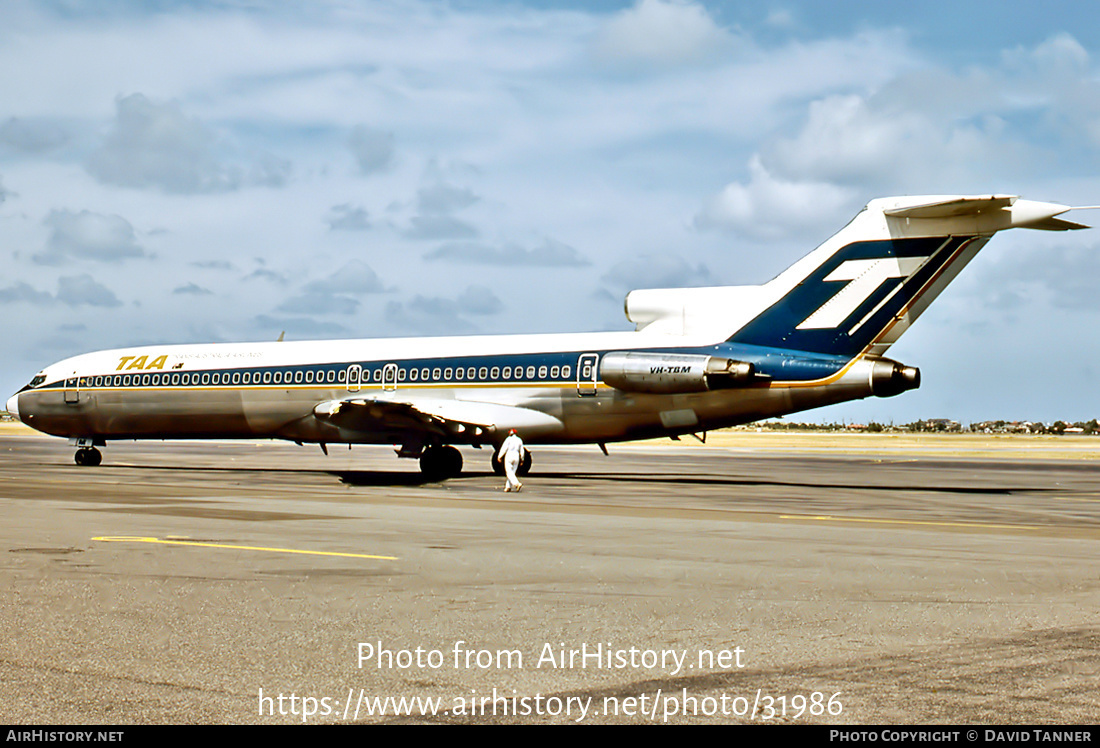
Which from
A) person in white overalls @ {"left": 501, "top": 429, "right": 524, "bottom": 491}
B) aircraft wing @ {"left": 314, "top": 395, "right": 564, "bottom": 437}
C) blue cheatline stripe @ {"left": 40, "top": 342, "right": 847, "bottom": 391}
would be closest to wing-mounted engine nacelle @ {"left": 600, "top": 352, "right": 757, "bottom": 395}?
blue cheatline stripe @ {"left": 40, "top": 342, "right": 847, "bottom": 391}

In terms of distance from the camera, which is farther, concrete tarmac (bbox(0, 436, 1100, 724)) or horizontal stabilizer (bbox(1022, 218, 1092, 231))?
horizontal stabilizer (bbox(1022, 218, 1092, 231))

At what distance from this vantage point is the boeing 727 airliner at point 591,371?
84.7 feet

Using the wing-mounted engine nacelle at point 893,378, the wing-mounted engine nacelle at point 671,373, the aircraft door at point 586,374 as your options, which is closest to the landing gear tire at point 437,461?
the aircraft door at point 586,374

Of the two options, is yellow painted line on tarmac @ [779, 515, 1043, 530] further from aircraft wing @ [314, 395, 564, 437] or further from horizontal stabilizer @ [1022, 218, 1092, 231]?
aircraft wing @ [314, 395, 564, 437]

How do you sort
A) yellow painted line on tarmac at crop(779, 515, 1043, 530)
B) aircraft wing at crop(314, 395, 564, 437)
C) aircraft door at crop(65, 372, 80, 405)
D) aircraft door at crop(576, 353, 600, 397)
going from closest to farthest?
yellow painted line on tarmac at crop(779, 515, 1043, 530) < aircraft door at crop(576, 353, 600, 397) < aircraft wing at crop(314, 395, 564, 437) < aircraft door at crop(65, 372, 80, 405)

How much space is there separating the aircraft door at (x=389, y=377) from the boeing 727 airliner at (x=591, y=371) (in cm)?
5

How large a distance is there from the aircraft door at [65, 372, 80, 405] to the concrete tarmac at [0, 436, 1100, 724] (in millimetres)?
18896

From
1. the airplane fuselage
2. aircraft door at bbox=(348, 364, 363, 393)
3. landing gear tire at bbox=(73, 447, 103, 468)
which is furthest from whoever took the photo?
landing gear tire at bbox=(73, 447, 103, 468)

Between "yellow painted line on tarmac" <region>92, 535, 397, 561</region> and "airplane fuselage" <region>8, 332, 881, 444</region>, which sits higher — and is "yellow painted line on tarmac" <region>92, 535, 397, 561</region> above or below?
below

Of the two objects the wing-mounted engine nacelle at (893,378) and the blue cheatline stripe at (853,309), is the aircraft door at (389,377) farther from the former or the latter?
the wing-mounted engine nacelle at (893,378)

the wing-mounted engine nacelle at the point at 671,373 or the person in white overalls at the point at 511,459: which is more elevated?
the wing-mounted engine nacelle at the point at 671,373

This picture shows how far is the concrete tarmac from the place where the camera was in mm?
6164

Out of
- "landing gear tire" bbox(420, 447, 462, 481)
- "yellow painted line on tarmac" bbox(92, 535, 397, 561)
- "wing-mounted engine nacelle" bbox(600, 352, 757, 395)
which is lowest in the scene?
"yellow painted line on tarmac" bbox(92, 535, 397, 561)
